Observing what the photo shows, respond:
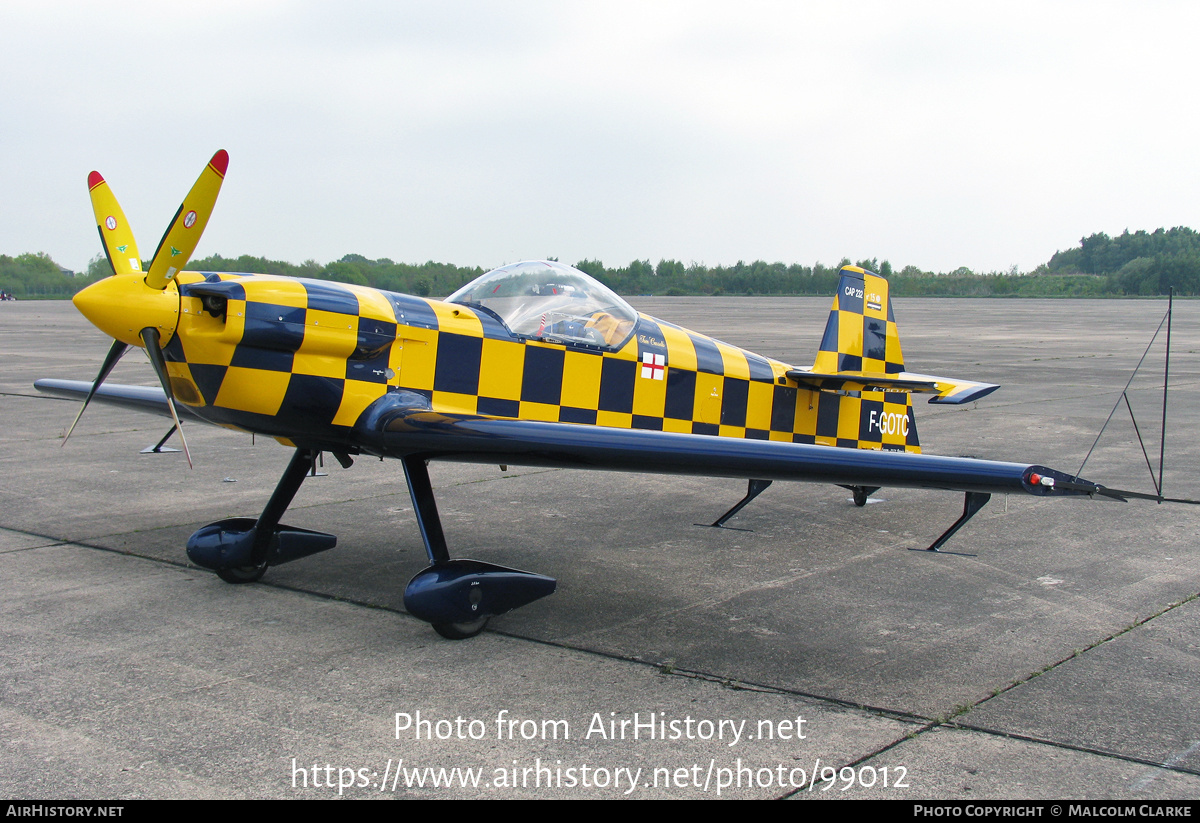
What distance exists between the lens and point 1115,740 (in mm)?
3703

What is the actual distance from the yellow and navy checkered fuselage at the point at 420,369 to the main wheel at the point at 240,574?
99 cm

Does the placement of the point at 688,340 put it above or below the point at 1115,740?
above

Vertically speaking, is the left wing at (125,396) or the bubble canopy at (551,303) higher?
the bubble canopy at (551,303)

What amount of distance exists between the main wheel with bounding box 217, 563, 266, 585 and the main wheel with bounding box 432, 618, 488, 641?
165cm

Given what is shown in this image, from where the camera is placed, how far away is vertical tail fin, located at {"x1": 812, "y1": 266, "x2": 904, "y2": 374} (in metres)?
7.68

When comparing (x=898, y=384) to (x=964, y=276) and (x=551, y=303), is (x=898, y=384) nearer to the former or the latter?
(x=551, y=303)

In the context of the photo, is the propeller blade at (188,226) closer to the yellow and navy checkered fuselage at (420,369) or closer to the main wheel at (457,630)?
the yellow and navy checkered fuselage at (420,369)

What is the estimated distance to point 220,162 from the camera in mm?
4840

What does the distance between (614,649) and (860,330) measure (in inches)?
163

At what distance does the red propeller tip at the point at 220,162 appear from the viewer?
483 centimetres

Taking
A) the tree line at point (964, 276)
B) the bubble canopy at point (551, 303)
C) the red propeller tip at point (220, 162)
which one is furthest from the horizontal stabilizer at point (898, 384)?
the tree line at point (964, 276)

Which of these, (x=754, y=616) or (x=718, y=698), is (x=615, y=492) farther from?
(x=718, y=698)

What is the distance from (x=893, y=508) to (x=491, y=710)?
5102 mm
